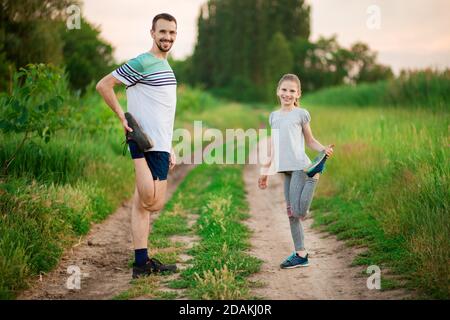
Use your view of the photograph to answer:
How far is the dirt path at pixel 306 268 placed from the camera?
481 cm

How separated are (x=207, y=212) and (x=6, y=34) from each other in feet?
19.8

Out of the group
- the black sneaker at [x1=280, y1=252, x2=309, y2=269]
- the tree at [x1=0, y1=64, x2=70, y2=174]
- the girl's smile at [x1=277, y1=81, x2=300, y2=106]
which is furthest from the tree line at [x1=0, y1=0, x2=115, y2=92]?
the black sneaker at [x1=280, y1=252, x2=309, y2=269]

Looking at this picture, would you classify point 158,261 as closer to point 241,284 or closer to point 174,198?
point 241,284

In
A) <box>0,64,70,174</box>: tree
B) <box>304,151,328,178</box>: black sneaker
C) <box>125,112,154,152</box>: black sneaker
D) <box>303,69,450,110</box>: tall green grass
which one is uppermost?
<box>303,69,450,110</box>: tall green grass

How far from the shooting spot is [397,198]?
6676 millimetres

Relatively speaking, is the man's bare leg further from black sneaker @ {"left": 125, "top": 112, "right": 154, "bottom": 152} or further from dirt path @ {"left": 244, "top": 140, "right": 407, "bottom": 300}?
dirt path @ {"left": 244, "top": 140, "right": 407, "bottom": 300}

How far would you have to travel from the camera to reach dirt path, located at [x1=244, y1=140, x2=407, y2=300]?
4814 mm

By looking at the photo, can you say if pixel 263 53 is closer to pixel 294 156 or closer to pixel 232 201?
pixel 232 201

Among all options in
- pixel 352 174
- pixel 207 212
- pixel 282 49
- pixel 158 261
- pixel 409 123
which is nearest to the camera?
pixel 158 261

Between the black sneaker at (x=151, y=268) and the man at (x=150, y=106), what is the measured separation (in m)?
0.59

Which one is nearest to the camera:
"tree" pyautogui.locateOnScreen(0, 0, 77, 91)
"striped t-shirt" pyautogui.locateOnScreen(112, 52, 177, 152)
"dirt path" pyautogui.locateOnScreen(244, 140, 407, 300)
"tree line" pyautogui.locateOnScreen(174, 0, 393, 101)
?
"dirt path" pyautogui.locateOnScreen(244, 140, 407, 300)

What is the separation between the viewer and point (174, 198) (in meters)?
9.41

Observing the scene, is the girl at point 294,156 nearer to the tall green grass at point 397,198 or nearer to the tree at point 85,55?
the tall green grass at point 397,198
